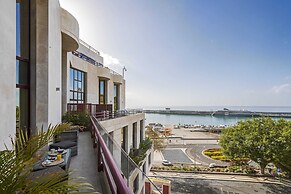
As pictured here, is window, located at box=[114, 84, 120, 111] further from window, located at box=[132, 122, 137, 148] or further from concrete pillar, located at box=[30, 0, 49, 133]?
concrete pillar, located at box=[30, 0, 49, 133]

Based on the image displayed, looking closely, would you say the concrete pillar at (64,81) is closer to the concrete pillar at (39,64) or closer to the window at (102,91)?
the concrete pillar at (39,64)

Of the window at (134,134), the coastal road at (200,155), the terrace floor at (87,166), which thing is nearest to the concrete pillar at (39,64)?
the terrace floor at (87,166)

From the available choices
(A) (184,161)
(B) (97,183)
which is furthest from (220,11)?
(A) (184,161)

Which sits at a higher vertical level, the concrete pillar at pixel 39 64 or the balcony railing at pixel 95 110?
the concrete pillar at pixel 39 64

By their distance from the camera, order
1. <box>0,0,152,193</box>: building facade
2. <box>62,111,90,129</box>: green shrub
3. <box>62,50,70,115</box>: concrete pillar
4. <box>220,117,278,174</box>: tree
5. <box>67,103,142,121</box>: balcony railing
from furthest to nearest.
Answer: <box>220,117,278,174</box>: tree, <box>62,50,70,115</box>: concrete pillar, <box>67,103,142,121</box>: balcony railing, <box>62,111,90,129</box>: green shrub, <box>0,0,152,193</box>: building facade

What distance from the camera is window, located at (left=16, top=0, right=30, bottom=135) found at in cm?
639

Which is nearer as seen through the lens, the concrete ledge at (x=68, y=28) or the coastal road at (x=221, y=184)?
the concrete ledge at (x=68, y=28)

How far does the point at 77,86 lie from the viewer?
15.4 meters

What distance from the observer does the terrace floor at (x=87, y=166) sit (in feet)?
12.5

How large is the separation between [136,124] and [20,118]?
12692 mm

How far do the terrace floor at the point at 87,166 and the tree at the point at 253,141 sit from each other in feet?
60.0

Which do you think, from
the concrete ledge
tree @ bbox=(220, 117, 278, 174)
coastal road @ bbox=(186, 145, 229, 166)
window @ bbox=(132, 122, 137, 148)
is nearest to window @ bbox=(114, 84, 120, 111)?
window @ bbox=(132, 122, 137, 148)

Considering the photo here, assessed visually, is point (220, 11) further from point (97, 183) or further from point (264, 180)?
point (264, 180)

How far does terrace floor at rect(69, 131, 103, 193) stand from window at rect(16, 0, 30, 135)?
7.70 feet
